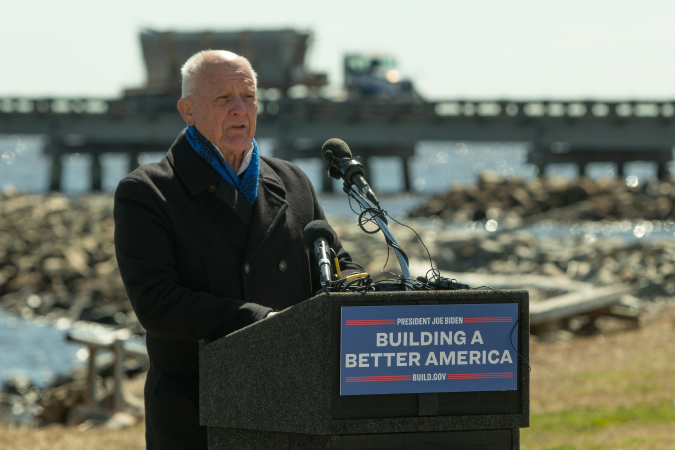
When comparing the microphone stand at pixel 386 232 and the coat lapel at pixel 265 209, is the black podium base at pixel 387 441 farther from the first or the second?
the coat lapel at pixel 265 209

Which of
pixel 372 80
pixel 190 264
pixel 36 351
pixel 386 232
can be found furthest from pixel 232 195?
pixel 372 80

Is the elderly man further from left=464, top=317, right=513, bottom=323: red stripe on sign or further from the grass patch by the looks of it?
the grass patch

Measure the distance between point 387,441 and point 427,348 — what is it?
273 millimetres

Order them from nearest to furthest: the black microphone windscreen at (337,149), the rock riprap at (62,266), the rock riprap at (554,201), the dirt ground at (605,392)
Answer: the black microphone windscreen at (337,149) < the dirt ground at (605,392) < the rock riprap at (62,266) < the rock riprap at (554,201)

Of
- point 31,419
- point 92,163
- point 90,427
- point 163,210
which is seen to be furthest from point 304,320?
point 92,163

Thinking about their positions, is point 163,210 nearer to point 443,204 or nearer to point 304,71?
point 443,204

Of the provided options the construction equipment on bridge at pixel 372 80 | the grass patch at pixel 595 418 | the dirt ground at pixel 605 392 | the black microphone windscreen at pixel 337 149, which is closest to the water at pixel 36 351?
the dirt ground at pixel 605 392

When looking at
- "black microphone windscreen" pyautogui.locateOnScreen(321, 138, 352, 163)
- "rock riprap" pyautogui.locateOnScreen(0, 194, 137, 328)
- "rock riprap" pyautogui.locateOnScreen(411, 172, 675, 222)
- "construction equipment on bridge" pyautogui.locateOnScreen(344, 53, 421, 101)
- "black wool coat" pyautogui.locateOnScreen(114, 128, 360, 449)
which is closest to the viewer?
"black wool coat" pyautogui.locateOnScreen(114, 128, 360, 449)

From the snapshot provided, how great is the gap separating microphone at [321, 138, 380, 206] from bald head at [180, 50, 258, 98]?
1.24 ft

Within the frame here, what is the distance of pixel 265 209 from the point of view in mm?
3156

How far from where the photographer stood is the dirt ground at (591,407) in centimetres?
644

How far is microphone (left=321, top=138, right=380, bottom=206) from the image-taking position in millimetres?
2877

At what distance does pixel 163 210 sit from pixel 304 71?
4506 centimetres

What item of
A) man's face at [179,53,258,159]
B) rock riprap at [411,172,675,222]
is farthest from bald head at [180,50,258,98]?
rock riprap at [411,172,675,222]
